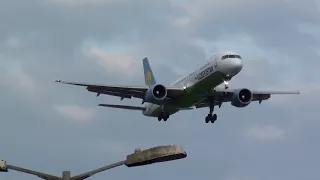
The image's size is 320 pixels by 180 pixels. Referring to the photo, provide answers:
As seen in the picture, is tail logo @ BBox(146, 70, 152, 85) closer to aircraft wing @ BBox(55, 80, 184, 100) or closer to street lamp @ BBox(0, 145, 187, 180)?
aircraft wing @ BBox(55, 80, 184, 100)

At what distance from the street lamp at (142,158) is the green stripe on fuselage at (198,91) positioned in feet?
154

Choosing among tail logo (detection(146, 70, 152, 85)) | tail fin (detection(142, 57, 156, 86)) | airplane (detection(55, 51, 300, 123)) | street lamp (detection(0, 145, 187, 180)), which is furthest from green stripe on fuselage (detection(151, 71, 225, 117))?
street lamp (detection(0, 145, 187, 180))

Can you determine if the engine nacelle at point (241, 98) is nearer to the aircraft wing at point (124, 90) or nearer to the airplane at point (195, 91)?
the airplane at point (195, 91)

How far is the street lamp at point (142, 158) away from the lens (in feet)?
71.6

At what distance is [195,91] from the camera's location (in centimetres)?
7138

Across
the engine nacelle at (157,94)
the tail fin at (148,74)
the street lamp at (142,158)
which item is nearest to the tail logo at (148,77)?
the tail fin at (148,74)

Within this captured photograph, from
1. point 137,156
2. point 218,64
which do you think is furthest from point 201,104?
point 137,156

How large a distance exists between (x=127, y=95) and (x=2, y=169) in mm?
54022

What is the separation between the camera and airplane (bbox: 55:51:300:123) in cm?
7006

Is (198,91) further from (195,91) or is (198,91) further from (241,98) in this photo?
(241,98)

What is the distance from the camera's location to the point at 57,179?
21516mm

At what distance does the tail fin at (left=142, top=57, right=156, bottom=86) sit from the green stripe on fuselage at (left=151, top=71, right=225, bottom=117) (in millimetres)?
18166

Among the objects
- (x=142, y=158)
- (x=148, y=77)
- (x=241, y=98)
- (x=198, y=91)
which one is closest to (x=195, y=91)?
(x=198, y=91)

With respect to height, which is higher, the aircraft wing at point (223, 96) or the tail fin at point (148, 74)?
the tail fin at point (148, 74)
